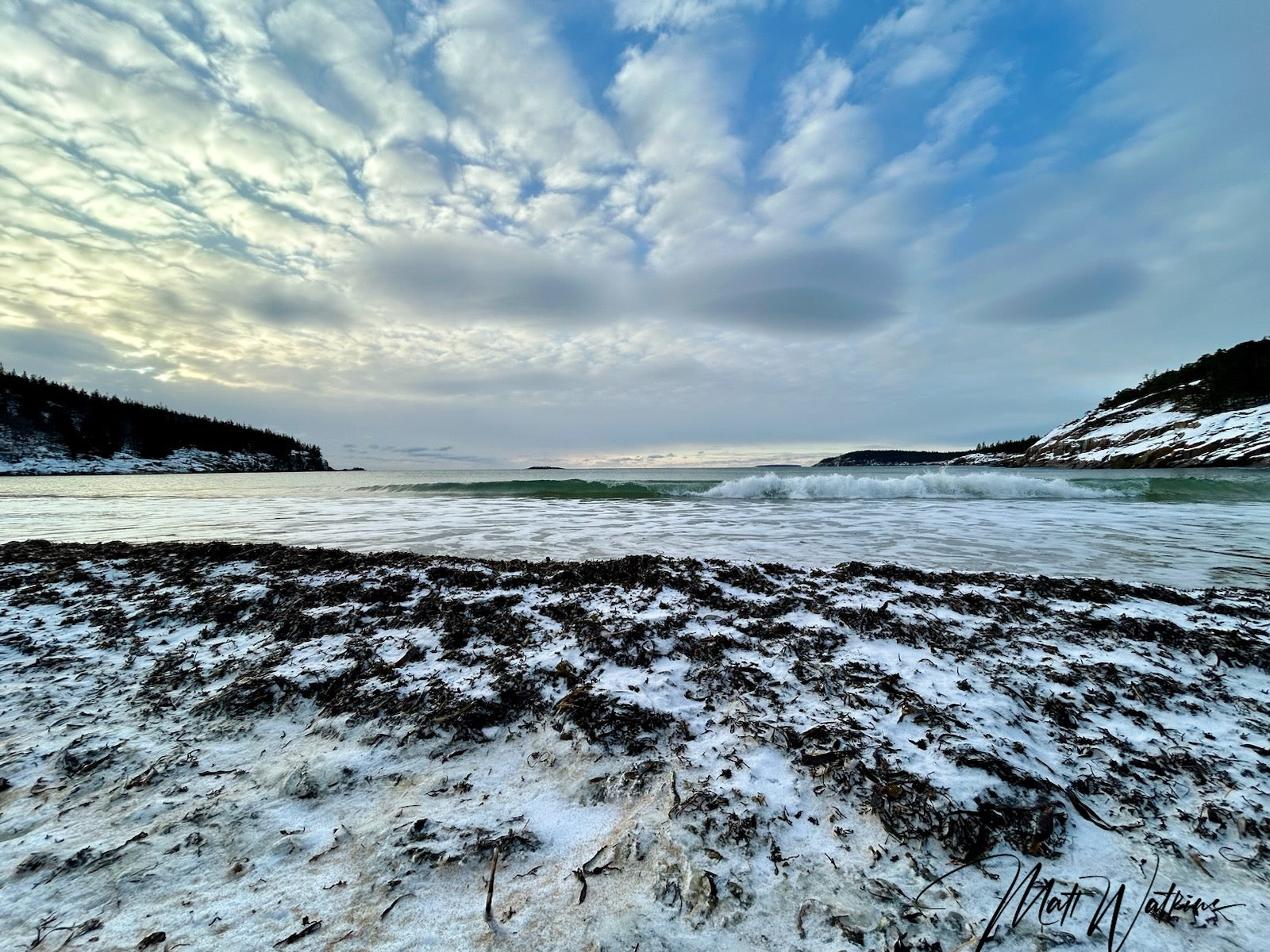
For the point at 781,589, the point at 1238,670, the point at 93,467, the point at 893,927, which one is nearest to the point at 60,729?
the point at 893,927

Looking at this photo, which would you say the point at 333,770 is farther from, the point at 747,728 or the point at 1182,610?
the point at 1182,610

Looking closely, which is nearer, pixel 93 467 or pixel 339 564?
pixel 339 564

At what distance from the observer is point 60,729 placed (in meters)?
2.79

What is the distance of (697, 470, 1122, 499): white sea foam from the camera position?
2000 centimetres

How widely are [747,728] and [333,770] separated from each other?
7.09 feet

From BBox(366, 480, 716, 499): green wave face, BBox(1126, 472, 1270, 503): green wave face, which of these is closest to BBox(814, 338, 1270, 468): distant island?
BBox(1126, 472, 1270, 503): green wave face

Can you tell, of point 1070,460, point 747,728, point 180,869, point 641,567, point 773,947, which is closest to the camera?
point 773,947

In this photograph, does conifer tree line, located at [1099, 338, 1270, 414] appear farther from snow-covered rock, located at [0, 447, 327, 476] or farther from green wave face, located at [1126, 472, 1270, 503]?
snow-covered rock, located at [0, 447, 327, 476]

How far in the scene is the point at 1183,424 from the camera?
194 feet

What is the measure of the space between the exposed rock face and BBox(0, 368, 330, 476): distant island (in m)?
145

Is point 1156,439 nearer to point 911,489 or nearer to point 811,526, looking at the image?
point 911,489

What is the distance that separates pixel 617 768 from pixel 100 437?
129781 millimetres
